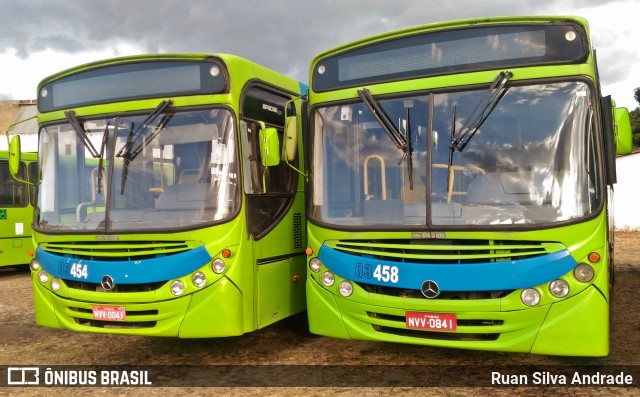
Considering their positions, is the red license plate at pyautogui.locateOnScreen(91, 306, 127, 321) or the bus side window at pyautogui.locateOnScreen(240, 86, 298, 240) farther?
the bus side window at pyautogui.locateOnScreen(240, 86, 298, 240)

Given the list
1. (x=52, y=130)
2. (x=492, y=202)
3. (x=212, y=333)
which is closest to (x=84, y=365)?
(x=212, y=333)

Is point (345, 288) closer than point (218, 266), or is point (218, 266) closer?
point (345, 288)

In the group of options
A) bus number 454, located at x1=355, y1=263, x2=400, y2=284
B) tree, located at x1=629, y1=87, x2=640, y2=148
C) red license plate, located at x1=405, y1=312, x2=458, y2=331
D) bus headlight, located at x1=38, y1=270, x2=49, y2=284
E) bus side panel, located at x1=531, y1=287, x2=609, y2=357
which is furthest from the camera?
tree, located at x1=629, y1=87, x2=640, y2=148

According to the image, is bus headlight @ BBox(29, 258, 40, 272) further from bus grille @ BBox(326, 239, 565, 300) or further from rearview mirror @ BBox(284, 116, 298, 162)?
bus grille @ BBox(326, 239, 565, 300)

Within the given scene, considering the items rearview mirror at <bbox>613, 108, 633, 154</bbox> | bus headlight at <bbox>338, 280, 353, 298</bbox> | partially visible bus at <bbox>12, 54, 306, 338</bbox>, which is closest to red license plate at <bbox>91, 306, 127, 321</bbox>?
partially visible bus at <bbox>12, 54, 306, 338</bbox>

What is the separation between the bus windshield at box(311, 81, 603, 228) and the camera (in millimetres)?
4797

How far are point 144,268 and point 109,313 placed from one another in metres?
0.60

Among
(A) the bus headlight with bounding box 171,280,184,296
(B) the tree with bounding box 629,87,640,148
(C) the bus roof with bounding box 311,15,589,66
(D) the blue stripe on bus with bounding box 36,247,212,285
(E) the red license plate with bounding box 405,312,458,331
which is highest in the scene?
(B) the tree with bounding box 629,87,640,148

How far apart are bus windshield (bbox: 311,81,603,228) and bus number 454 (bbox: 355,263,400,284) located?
0.38m

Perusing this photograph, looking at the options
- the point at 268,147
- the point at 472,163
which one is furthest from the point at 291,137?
the point at 472,163

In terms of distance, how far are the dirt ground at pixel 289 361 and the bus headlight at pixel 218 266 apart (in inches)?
40.5

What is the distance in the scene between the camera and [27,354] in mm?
6926

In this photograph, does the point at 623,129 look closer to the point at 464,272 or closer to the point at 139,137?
the point at 464,272

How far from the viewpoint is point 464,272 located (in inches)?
192
